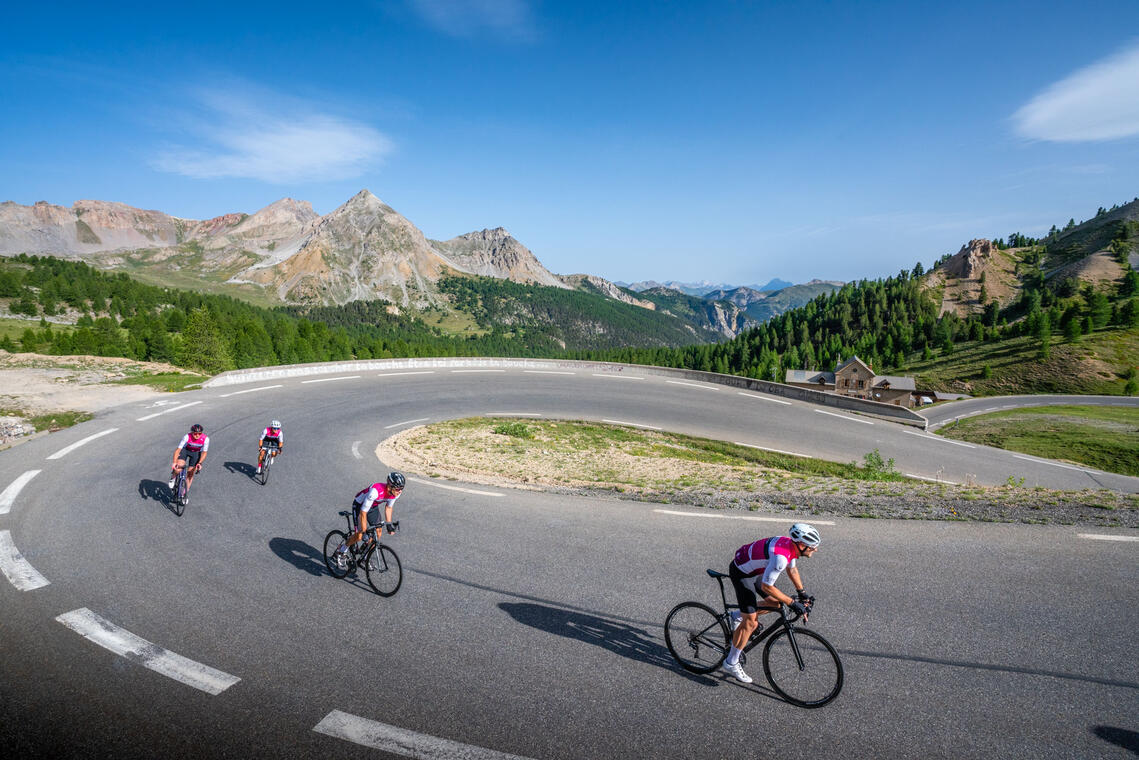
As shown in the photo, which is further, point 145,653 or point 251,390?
point 251,390

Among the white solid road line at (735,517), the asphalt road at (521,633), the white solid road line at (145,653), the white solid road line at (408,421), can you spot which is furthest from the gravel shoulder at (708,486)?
the white solid road line at (145,653)

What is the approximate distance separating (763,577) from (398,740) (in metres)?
4.57

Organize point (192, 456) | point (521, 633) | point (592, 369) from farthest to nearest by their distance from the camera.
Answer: point (592, 369) < point (192, 456) < point (521, 633)

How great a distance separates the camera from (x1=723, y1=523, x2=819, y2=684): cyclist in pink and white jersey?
569 cm

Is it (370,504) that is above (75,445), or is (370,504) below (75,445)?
above

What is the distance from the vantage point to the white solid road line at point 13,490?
11.1m

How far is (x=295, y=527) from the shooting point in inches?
422

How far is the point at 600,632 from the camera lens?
691cm

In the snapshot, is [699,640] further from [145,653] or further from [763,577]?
[145,653]

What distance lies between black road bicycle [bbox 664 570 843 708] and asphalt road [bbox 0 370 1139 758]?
21 cm

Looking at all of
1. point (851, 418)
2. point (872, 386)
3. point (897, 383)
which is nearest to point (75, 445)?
point (851, 418)

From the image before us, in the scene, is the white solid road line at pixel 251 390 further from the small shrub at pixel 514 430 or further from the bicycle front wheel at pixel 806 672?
the bicycle front wheel at pixel 806 672

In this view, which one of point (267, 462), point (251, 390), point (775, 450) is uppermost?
point (251, 390)

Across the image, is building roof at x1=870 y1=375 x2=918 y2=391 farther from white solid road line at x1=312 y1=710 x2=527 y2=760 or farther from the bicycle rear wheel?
white solid road line at x1=312 y1=710 x2=527 y2=760
